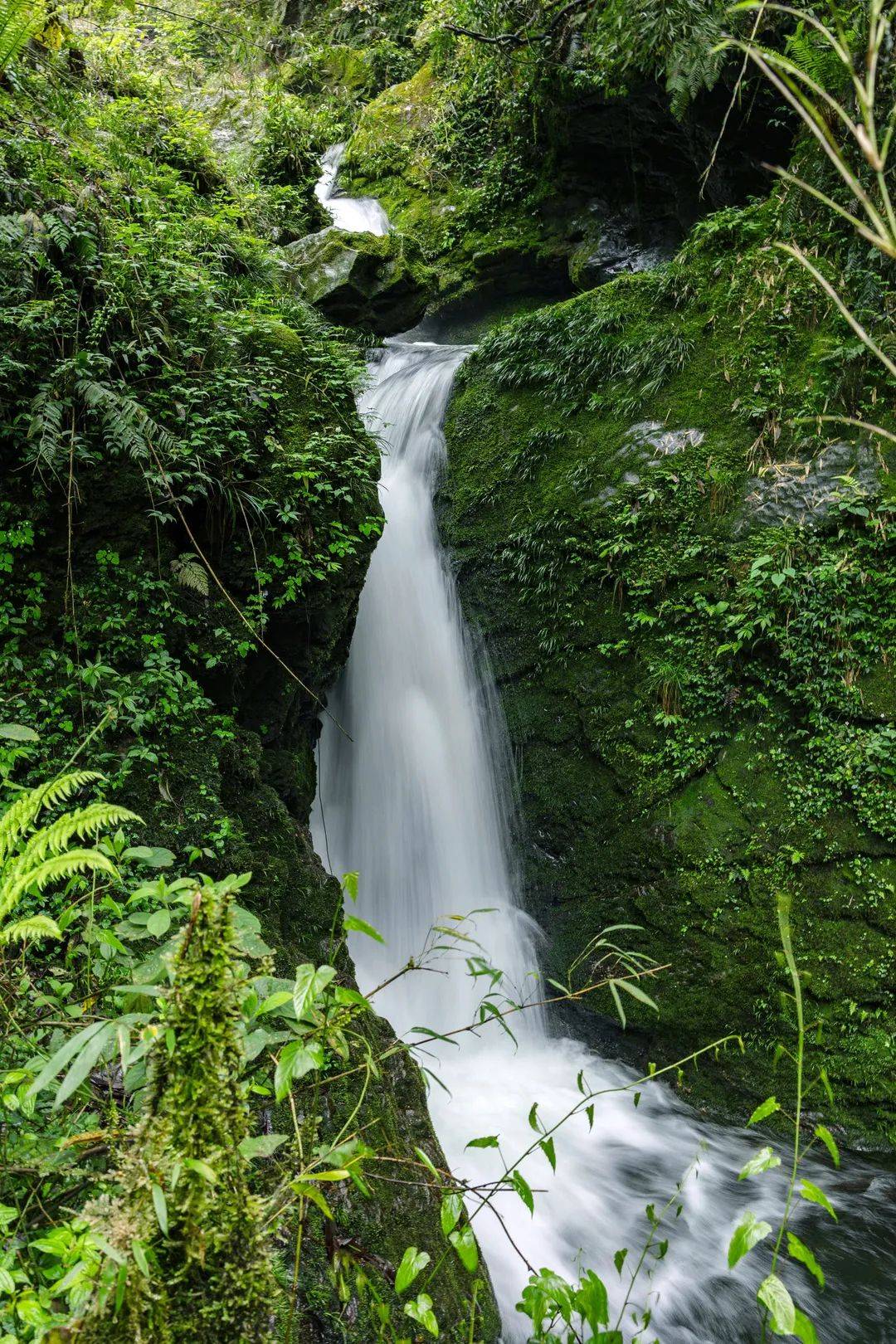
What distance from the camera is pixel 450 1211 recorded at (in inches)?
58.4

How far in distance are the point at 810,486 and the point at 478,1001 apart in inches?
184

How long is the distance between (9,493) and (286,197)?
7.66 metres

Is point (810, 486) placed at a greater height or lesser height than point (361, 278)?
lesser

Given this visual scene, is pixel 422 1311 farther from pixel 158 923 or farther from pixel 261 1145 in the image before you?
pixel 158 923

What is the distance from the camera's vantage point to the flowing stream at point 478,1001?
144 inches

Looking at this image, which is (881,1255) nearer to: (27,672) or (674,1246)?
(674,1246)

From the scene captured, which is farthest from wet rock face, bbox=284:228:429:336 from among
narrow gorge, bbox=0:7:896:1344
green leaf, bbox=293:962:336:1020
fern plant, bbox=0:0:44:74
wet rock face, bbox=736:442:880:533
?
green leaf, bbox=293:962:336:1020

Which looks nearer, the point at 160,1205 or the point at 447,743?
the point at 160,1205

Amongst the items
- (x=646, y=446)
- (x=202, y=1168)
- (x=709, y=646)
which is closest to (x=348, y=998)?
(x=202, y=1168)

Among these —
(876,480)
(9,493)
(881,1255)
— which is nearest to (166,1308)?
(9,493)

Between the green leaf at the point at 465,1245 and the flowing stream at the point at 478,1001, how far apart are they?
880 mm

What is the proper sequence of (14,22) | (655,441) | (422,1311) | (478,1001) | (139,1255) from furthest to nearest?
(655,441), (478,1001), (14,22), (422,1311), (139,1255)

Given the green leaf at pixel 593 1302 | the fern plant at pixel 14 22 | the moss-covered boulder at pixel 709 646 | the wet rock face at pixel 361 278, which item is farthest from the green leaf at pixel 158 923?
the wet rock face at pixel 361 278

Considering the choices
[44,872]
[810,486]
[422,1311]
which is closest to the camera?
[422,1311]
